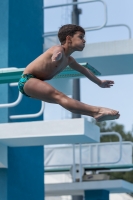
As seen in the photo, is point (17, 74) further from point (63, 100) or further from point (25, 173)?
point (25, 173)

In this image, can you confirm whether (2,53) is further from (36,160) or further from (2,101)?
(36,160)

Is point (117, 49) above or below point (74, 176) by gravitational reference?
above

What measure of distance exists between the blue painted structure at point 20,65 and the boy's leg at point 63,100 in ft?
15.4

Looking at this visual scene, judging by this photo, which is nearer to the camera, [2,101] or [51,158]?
[2,101]

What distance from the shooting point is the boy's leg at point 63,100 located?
6.02m

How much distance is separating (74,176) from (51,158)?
184 cm

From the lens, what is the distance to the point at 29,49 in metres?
12.3

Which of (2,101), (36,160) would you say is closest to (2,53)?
(2,101)

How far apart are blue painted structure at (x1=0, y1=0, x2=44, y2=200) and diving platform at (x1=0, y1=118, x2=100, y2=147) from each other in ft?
2.01

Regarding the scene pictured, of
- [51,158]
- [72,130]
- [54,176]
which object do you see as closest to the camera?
[72,130]

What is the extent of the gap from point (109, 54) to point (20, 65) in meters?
1.77

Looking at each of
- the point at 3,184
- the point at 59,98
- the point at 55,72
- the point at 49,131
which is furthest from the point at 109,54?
the point at 59,98

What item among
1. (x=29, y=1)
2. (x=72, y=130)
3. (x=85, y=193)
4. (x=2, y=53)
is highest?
(x=29, y=1)

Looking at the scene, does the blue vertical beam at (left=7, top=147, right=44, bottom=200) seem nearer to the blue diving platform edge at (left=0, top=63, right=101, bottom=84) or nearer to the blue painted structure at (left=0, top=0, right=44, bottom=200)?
the blue painted structure at (left=0, top=0, right=44, bottom=200)
